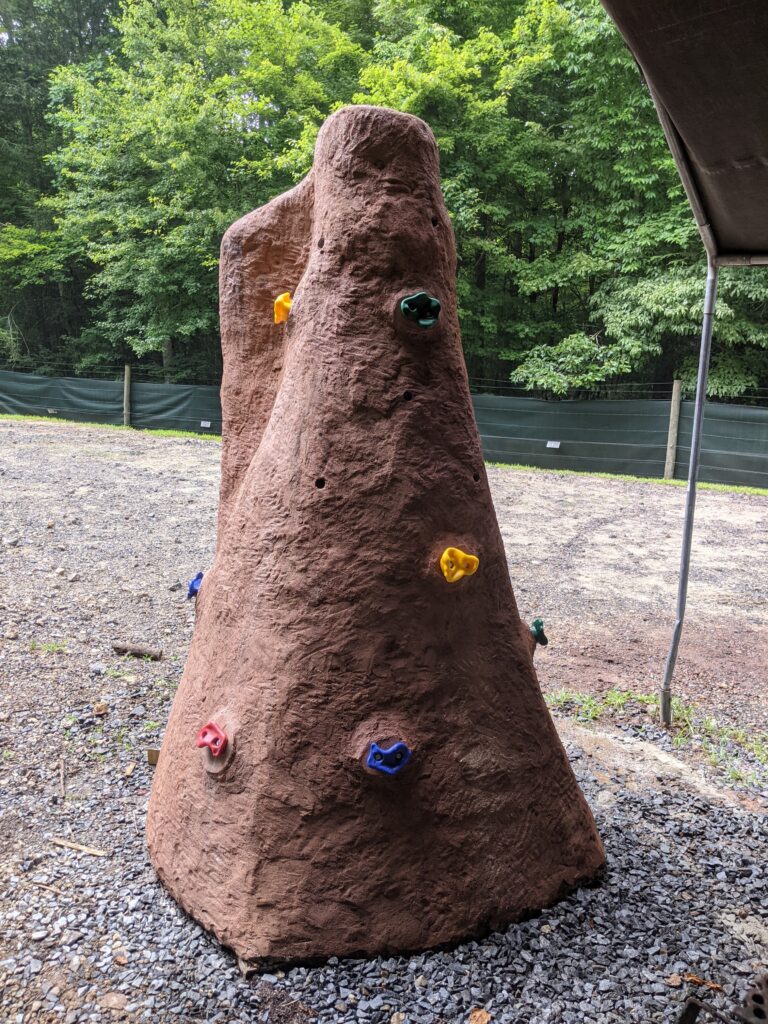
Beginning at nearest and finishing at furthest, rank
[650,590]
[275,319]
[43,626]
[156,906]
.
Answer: [156,906] → [275,319] → [43,626] → [650,590]

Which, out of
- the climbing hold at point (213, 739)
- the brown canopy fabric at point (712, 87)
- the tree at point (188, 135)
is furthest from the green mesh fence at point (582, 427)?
the climbing hold at point (213, 739)

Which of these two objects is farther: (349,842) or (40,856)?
(40,856)

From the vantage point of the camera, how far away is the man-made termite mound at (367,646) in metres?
1.95

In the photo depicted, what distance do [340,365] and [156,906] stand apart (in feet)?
5.64

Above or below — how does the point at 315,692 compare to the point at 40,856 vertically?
above

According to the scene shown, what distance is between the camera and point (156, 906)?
7.15ft

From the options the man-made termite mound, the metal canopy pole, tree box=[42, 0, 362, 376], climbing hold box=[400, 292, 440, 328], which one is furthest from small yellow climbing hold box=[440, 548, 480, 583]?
tree box=[42, 0, 362, 376]

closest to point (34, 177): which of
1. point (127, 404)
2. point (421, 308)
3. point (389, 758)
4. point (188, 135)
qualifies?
point (188, 135)

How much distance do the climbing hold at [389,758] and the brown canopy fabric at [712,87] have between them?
1794 millimetres

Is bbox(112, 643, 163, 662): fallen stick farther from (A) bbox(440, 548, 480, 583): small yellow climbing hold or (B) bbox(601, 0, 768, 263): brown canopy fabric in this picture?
(B) bbox(601, 0, 768, 263): brown canopy fabric

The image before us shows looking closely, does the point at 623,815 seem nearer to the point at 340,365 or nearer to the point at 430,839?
the point at 430,839

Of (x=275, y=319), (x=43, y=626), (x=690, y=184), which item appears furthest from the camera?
(x=43, y=626)

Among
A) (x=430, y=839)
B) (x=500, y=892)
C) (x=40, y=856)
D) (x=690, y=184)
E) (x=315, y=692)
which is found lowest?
(x=40, y=856)

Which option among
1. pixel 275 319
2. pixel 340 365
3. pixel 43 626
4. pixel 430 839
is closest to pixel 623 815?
pixel 430 839
